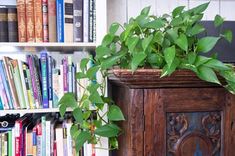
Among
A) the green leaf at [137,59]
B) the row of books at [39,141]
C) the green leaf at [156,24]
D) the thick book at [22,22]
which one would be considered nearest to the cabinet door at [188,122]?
the green leaf at [137,59]

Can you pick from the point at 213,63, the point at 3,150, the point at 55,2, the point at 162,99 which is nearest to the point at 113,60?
the point at 162,99

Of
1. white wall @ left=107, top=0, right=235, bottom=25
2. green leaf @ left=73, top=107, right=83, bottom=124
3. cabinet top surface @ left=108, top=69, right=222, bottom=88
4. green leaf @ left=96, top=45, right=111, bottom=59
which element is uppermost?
white wall @ left=107, top=0, right=235, bottom=25

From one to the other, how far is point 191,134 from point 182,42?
0.30 m

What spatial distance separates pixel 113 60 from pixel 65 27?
38cm

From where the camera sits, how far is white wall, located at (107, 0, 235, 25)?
4.30 feet

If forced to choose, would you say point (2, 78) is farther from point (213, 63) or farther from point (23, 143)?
point (213, 63)

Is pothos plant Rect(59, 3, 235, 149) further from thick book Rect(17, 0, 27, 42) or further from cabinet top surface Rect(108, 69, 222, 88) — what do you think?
thick book Rect(17, 0, 27, 42)

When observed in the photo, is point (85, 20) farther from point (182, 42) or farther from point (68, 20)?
point (182, 42)

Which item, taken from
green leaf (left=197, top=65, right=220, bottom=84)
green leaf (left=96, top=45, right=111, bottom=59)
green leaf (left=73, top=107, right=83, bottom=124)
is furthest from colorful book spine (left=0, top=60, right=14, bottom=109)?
green leaf (left=197, top=65, right=220, bottom=84)

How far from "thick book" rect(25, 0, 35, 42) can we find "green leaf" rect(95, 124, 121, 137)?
1.62ft

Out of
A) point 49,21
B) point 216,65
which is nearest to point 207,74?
point 216,65

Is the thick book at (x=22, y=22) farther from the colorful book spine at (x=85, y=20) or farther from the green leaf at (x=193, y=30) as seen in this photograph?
the green leaf at (x=193, y=30)

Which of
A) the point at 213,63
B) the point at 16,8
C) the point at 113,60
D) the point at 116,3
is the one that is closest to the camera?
the point at 213,63

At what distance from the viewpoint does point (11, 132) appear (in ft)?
3.50
